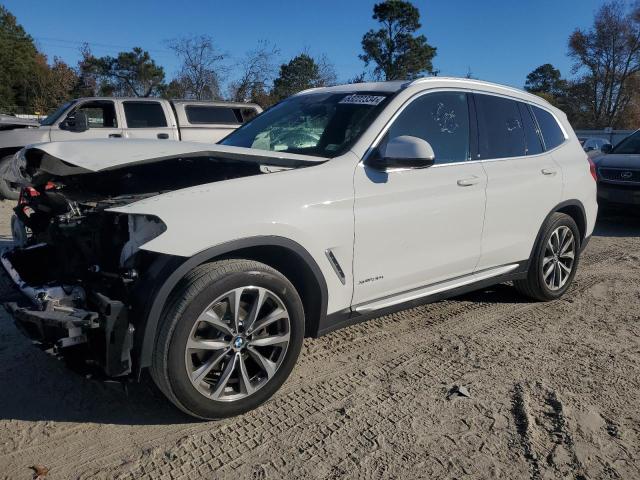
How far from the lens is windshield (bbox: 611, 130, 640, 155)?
9.49m

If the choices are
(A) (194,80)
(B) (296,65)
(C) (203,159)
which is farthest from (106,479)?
(B) (296,65)

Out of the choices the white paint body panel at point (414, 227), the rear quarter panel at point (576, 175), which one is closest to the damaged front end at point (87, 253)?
the white paint body panel at point (414, 227)

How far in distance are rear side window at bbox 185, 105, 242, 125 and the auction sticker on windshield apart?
7.82 m

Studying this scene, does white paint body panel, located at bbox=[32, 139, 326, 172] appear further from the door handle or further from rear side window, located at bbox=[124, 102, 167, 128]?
rear side window, located at bbox=[124, 102, 167, 128]

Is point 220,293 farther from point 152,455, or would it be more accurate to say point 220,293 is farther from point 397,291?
point 397,291

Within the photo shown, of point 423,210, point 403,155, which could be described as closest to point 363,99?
point 403,155

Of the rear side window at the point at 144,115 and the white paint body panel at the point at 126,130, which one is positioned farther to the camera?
the rear side window at the point at 144,115

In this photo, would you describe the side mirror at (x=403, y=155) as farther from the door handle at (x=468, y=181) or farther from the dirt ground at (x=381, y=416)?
the dirt ground at (x=381, y=416)

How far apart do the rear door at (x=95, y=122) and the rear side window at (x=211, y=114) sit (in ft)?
4.91

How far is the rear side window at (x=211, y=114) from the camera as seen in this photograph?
36.3ft

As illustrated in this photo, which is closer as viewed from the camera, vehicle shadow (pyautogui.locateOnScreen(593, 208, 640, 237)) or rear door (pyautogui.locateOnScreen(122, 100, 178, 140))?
vehicle shadow (pyautogui.locateOnScreen(593, 208, 640, 237))

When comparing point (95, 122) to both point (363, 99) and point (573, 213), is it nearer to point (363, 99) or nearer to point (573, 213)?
point (363, 99)

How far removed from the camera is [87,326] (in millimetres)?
2445

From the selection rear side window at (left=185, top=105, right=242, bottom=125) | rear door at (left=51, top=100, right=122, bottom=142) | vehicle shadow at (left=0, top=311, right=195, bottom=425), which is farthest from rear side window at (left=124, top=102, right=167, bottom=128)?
vehicle shadow at (left=0, top=311, right=195, bottom=425)
